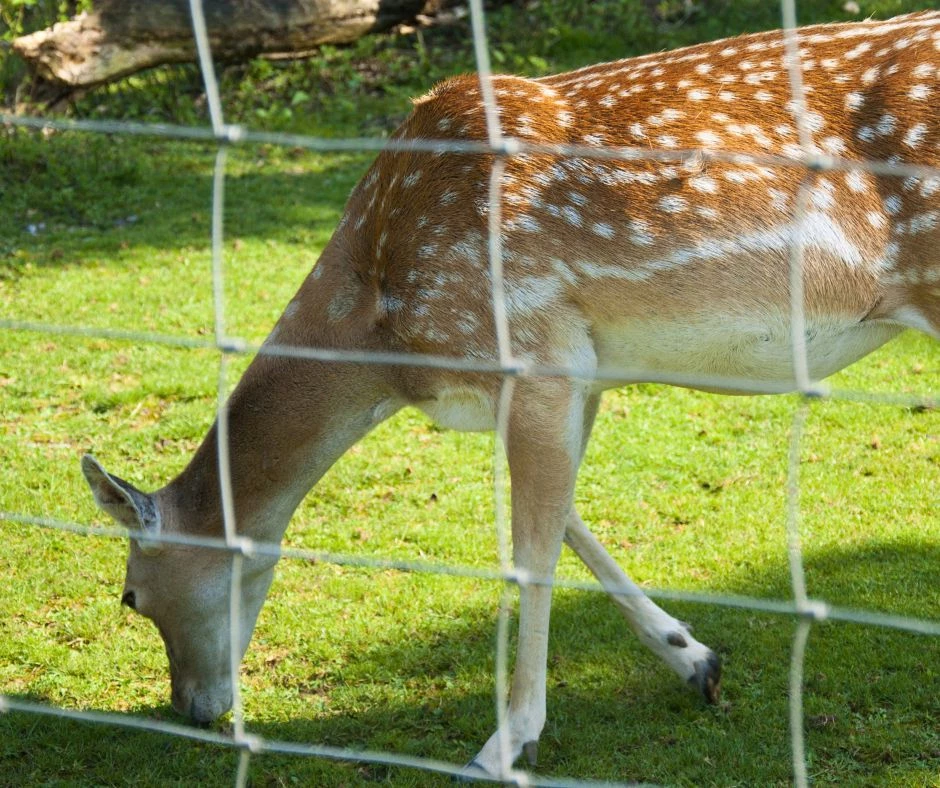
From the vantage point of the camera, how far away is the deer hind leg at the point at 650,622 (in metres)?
3.91

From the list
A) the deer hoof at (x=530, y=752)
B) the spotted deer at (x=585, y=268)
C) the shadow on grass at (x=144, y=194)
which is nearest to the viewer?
the spotted deer at (x=585, y=268)

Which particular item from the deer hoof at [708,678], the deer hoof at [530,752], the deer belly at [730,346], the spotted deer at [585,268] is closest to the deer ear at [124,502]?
the spotted deer at [585,268]

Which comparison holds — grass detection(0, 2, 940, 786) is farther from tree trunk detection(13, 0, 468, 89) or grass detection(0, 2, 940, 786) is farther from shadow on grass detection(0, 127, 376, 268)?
tree trunk detection(13, 0, 468, 89)

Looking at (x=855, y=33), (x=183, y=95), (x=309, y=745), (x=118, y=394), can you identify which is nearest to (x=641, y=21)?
(x=183, y=95)

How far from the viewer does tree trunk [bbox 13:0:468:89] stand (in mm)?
8867

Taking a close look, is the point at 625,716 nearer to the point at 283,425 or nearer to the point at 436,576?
the point at 436,576

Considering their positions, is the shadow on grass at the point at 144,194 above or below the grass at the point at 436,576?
above

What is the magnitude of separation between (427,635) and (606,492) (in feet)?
3.82

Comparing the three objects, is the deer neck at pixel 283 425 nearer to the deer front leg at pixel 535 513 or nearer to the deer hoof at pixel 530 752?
the deer front leg at pixel 535 513

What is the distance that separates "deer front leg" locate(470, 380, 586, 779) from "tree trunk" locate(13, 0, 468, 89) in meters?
6.43

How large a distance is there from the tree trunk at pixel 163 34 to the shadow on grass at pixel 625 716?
595 cm

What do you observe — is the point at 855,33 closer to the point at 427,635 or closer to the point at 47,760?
the point at 427,635

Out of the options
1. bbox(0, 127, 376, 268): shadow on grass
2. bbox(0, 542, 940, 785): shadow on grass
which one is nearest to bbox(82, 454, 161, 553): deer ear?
bbox(0, 542, 940, 785): shadow on grass

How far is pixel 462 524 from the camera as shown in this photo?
5.02 meters
